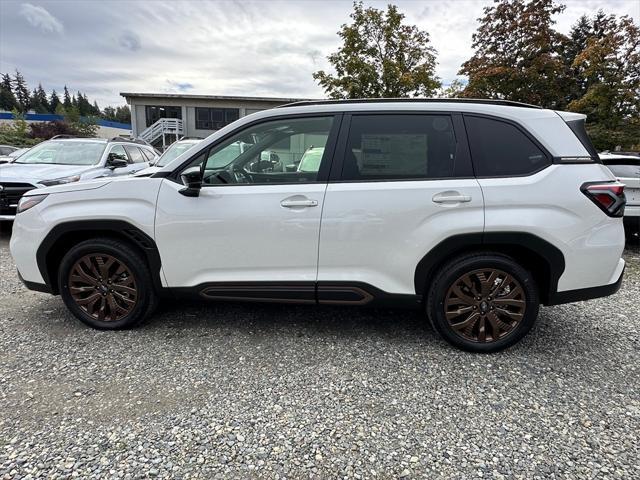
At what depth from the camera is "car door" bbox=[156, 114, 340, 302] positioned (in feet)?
9.75

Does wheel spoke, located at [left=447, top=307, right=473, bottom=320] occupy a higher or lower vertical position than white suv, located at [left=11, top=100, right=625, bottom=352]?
lower

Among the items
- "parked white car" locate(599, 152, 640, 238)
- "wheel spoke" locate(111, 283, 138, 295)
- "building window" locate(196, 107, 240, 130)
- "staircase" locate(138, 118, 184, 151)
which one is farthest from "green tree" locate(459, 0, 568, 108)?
"staircase" locate(138, 118, 184, 151)

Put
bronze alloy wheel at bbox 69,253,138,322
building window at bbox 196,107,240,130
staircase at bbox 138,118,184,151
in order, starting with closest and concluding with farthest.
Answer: bronze alloy wheel at bbox 69,253,138,322 → staircase at bbox 138,118,184,151 → building window at bbox 196,107,240,130

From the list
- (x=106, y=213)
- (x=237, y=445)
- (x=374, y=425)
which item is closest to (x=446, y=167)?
(x=374, y=425)

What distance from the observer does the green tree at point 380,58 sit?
17656mm

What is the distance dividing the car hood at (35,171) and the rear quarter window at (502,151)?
21.1 ft

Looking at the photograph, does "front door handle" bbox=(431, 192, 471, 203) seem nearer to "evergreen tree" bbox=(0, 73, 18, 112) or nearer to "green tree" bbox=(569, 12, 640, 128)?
"green tree" bbox=(569, 12, 640, 128)

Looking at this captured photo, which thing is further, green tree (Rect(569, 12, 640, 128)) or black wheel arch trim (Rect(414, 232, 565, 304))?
green tree (Rect(569, 12, 640, 128))

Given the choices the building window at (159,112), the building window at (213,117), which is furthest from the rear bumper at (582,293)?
the building window at (159,112)

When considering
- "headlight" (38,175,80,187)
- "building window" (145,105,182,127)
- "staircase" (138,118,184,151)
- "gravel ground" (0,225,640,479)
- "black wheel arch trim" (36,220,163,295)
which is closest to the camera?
"gravel ground" (0,225,640,479)

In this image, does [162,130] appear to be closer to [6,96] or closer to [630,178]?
[630,178]

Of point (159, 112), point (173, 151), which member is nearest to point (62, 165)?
point (173, 151)

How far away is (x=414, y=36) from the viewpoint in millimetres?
18141

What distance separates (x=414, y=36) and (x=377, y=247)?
A: 59.9ft
